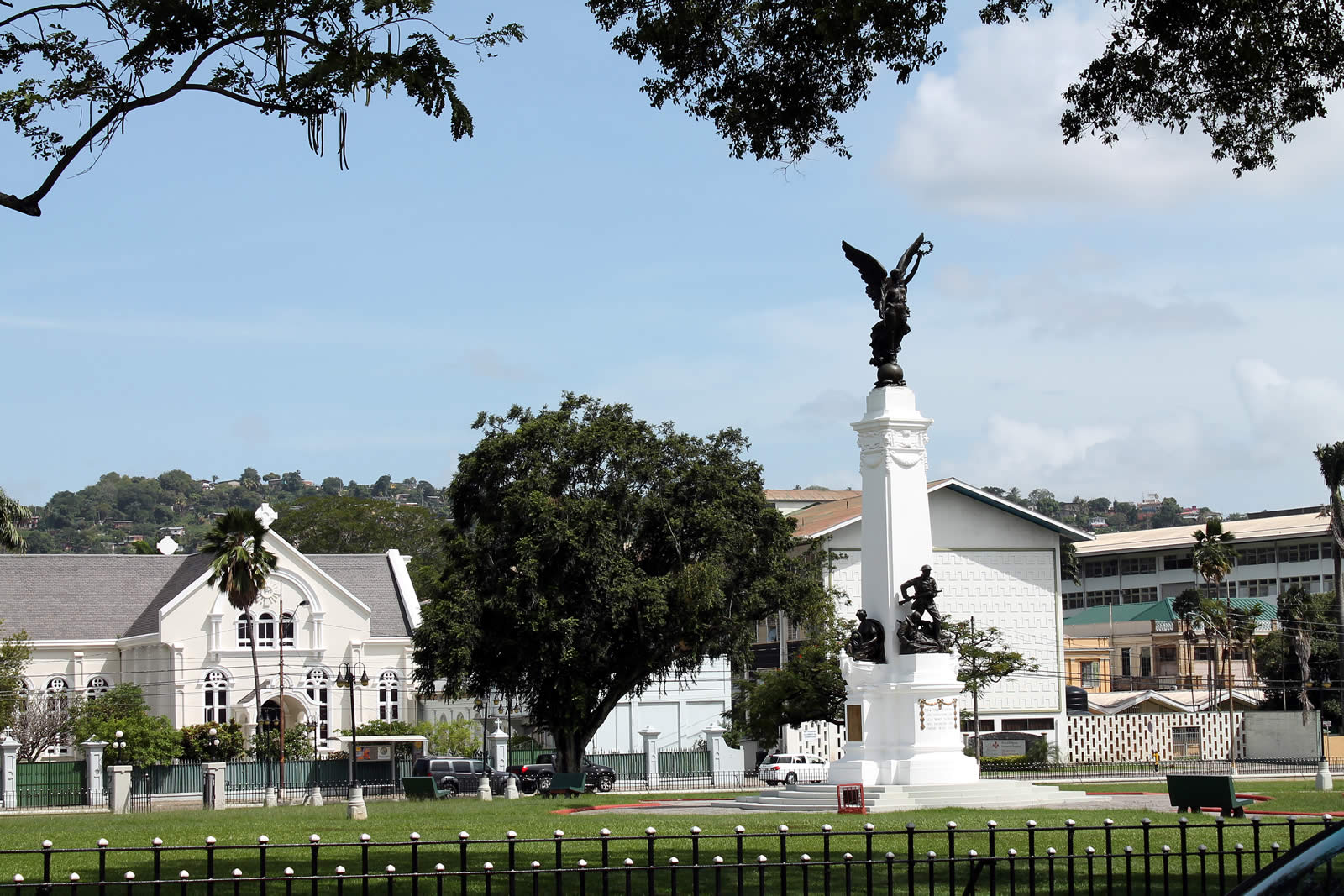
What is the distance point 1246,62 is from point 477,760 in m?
40.9

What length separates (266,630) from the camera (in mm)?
64062

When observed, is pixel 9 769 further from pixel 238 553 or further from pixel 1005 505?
pixel 1005 505

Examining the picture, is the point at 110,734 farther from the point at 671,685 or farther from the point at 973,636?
the point at 973,636

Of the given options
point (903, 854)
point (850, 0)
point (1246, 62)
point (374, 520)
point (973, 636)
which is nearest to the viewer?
point (850, 0)

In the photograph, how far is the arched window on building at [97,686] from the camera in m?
62.7

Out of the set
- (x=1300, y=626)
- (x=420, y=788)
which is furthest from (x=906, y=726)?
(x=1300, y=626)

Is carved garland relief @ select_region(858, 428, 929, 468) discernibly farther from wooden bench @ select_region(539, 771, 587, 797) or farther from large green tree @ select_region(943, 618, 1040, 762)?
large green tree @ select_region(943, 618, 1040, 762)

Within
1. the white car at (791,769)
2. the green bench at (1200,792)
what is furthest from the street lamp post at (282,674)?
the green bench at (1200,792)

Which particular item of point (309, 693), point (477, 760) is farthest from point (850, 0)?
point (309, 693)

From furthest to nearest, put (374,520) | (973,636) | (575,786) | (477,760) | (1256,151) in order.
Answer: (374,520) → (973,636) → (477,760) → (575,786) → (1256,151)

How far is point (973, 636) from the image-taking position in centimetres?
5962

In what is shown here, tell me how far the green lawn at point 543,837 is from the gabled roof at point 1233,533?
7478cm

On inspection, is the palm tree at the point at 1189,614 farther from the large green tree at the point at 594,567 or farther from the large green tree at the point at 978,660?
the large green tree at the point at 594,567

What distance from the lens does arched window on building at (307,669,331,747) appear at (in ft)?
209
